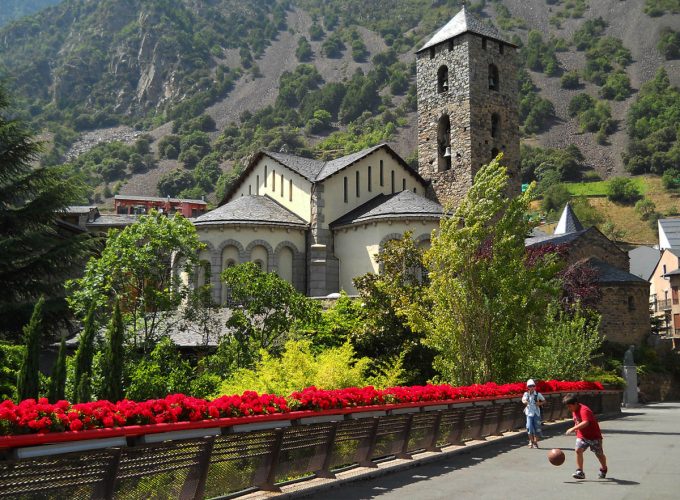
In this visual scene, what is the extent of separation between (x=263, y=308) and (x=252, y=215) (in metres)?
14.2

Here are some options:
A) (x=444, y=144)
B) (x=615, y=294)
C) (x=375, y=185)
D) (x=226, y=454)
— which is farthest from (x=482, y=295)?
(x=615, y=294)

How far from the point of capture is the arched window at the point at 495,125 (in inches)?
1752

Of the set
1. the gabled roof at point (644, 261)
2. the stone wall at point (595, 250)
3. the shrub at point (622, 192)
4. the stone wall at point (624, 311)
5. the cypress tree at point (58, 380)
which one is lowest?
the cypress tree at point (58, 380)

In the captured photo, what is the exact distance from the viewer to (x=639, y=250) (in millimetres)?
97875

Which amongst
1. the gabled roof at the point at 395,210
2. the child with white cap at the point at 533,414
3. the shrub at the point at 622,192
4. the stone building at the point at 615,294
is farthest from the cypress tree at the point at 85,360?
the shrub at the point at 622,192

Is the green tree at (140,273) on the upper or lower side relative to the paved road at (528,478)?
upper

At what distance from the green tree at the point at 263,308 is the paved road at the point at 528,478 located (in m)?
9.45

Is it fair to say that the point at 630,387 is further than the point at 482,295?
Yes

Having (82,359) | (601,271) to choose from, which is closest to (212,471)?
(82,359)

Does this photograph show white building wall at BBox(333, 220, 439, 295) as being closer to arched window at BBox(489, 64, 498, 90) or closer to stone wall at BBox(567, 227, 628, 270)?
arched window at BBox(489, 64, 498, 90)

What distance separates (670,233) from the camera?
3639 inches

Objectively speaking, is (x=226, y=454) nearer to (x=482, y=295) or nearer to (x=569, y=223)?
(x=482, y=295)

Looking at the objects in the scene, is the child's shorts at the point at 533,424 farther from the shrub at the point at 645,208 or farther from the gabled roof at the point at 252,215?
the shrub at the point at 645,208

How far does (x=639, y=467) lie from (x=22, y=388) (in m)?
14.6
